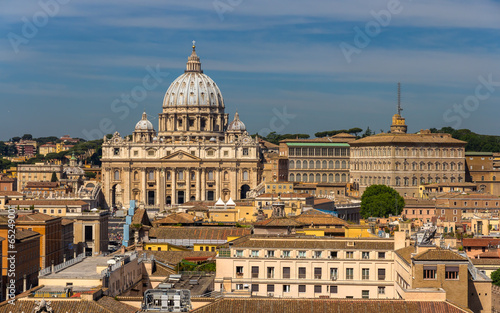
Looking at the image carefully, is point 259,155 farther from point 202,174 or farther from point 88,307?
point 88,307

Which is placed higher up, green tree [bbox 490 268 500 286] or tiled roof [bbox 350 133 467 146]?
tiled roof [bbox 350 133 467 146]

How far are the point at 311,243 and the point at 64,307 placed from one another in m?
11.6

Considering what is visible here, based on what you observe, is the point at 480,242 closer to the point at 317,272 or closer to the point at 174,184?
the point at 317,272

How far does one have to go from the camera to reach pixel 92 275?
35.4 meters

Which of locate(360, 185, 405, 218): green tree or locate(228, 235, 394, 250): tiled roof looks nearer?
locate(228, 235, 394, 250): tiled roof

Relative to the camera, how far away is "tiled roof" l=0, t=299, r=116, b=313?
31016 millimetres

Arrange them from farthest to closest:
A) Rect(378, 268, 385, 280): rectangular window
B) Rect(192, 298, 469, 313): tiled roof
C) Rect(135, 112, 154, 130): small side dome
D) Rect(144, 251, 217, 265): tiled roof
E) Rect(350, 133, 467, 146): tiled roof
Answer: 1. Rect(135, 112, 154, 130): small side dome
2. Rect(350, 133, 467, 146): tiled roof
3. Rect(144, 251, 217, 265): tiled roof
4. Rect(378, 268, 385, 280): rectangular window
5. Rect(192, 298, 469, 313): tiled roof

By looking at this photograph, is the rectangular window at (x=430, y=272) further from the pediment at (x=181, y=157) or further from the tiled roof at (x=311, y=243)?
the pediment at (x=181, y=157)

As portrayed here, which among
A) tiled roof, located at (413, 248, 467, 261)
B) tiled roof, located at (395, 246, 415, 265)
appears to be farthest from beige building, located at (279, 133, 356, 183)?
tiled roof, located at (413, 248, 467, 261)

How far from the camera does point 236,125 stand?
19012 centimetres

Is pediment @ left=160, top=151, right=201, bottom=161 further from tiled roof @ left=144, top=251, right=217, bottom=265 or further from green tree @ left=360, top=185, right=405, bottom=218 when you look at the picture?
tiled roof @ left=144, top=251, right=217, bottom=265

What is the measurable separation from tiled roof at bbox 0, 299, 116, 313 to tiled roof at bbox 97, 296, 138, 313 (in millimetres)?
281

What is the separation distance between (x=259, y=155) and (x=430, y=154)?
1547 inches

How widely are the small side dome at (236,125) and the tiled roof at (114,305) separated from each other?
156663 millimetres
